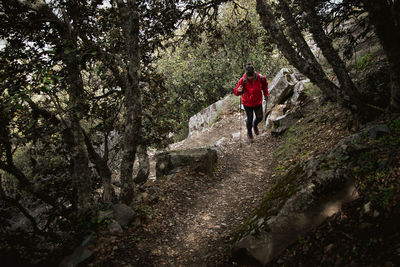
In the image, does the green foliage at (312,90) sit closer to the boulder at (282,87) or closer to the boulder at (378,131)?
the boulder at (282,87)

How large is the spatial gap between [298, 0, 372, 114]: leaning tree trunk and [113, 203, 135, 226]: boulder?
5197 mm

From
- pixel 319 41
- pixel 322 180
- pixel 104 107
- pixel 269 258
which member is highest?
pixel 104 107

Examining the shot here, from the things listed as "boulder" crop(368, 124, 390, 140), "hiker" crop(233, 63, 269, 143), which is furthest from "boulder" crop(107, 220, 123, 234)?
"hiker" crop(233, 63, 269, 143)

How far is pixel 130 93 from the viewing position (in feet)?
17.3

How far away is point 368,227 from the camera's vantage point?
2.38 metres

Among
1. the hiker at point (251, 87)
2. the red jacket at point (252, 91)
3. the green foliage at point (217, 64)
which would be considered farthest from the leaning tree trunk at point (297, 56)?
the green foliage at point (217, 64)

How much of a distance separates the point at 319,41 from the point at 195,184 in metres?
4.96

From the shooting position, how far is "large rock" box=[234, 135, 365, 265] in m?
2.98

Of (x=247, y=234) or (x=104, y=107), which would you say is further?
(x=104, y=107)

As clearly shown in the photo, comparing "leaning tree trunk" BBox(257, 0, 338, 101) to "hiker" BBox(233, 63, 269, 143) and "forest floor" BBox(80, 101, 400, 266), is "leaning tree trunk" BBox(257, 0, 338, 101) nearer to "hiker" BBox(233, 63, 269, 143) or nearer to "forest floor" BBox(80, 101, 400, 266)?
"forest floor" BBox(80, 101, 400, 266)

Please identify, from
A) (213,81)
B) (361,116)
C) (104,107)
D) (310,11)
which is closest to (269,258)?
(361,116)

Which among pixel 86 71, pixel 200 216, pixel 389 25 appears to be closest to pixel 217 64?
pixel 86 71

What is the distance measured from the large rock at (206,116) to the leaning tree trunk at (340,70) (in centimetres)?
1345

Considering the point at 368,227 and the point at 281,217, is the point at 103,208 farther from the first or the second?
the point at 368,227
